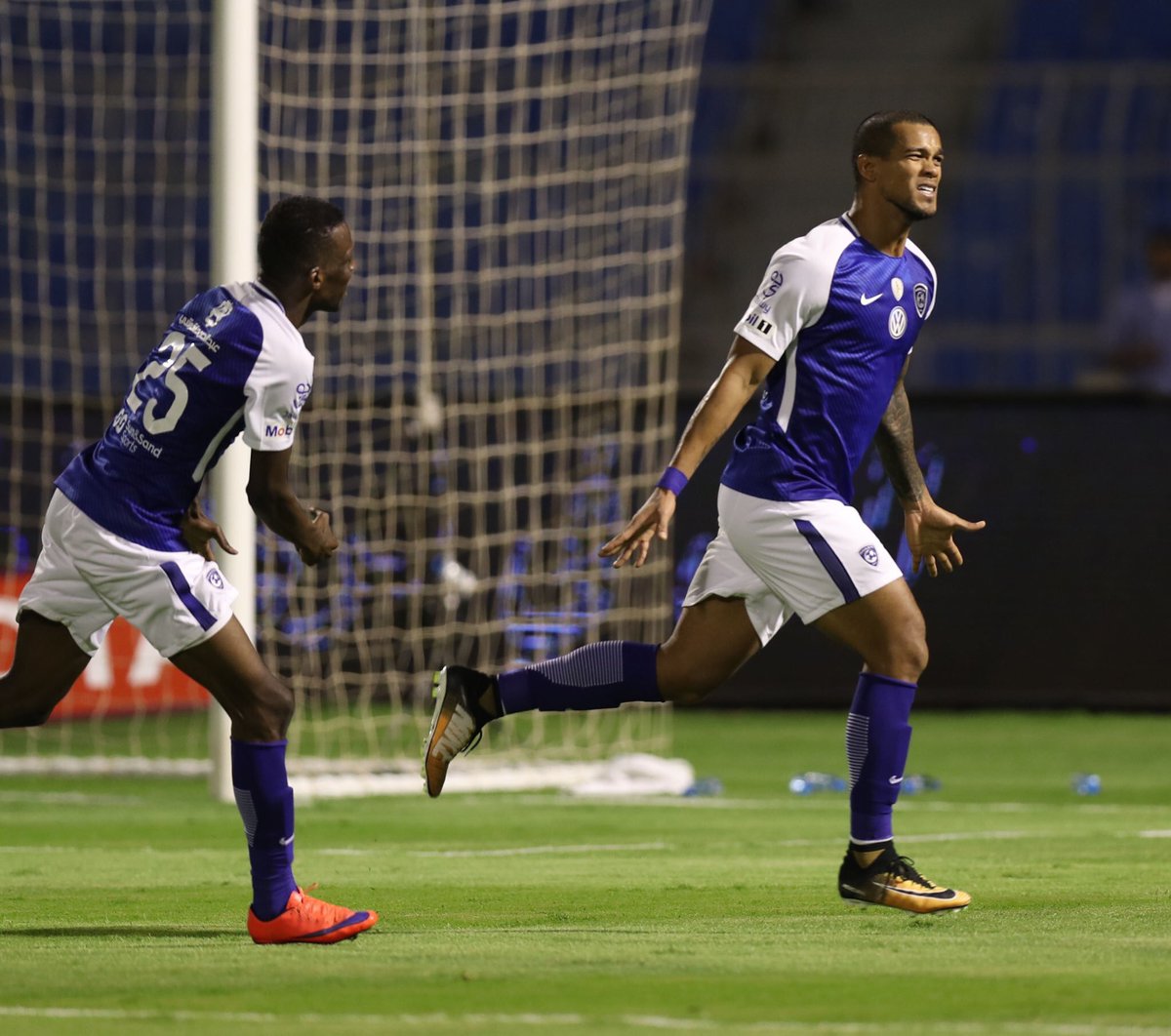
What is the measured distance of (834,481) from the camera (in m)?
6.27

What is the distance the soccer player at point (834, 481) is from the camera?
6.07 meters

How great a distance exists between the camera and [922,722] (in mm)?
13859

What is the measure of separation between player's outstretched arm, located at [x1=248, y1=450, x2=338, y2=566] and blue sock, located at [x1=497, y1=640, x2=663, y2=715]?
123cm

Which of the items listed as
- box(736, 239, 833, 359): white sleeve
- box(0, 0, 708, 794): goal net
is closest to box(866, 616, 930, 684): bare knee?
box(736, 239, 833, 359): white sleeve

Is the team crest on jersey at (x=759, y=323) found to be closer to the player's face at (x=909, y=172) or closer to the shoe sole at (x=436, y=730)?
the player's face at (x=909, y=172)

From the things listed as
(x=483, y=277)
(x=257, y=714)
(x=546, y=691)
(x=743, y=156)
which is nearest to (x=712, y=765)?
(x=483, y=277)

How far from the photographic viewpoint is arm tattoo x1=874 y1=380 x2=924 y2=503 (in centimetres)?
652

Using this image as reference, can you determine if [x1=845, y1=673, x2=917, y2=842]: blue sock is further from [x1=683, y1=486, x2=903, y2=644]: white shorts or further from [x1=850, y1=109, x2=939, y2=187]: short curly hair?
[x1=850, y1=109, x2=939, y2=187]: short curly hair

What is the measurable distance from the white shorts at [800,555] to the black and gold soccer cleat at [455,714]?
0.79 meters

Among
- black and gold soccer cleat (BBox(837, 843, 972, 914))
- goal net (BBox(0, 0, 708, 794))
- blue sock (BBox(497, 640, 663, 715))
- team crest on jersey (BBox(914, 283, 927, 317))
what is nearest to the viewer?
black and gold soccer cleat (BBox(837, 843, 972, 914))

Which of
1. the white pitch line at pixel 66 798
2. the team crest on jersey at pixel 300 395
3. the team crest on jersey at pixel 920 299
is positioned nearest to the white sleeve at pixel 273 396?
the team crest on jersey at pixel 300 395

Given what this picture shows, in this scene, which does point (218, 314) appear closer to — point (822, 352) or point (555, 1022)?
point (822, 352)

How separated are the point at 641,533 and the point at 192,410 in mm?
1155

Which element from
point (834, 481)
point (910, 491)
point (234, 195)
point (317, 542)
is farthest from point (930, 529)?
point (234, 195)
